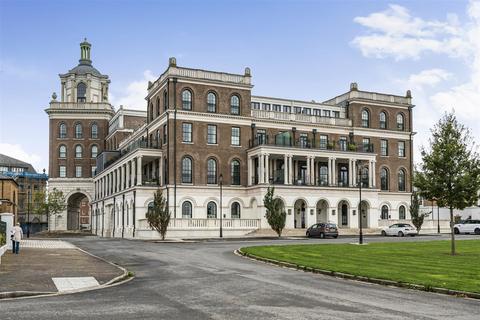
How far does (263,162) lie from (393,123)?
70.6 feet

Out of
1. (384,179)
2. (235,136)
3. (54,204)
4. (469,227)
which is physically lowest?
(469,227)

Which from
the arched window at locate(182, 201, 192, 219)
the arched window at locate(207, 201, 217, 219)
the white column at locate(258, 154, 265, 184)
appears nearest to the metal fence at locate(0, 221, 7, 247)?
the arched window at locate(182, 201, 192, 219)

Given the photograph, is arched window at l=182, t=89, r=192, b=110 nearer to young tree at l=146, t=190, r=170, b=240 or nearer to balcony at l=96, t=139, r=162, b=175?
balcony at l=96, t=139, r=162, b=175

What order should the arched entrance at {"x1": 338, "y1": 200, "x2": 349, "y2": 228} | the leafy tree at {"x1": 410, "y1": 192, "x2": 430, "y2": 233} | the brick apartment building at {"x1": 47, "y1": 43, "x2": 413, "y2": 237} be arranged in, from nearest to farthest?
the brick apartment building at {"x1": 47, "y1": 43, "x2": 413, "y2": 237}
the leafy tree at {"x1": 410, "y1": 192, "x2": 430, "y2": 233}
the arched entrance at {"x1": 338, "y1": 200, "x2": 349, "y2": 228}

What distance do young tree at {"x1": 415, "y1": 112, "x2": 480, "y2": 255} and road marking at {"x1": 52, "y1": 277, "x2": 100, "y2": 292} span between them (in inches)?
711

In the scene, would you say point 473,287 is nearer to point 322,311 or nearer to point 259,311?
point 322,311

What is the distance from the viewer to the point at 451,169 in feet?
95.6

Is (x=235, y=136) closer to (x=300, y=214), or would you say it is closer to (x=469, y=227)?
(x=300, y=214)

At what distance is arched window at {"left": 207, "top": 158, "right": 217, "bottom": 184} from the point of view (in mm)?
61125

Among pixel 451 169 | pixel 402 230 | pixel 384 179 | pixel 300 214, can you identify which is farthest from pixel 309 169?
pixel 451 169

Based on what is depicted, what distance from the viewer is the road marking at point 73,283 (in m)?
16.4

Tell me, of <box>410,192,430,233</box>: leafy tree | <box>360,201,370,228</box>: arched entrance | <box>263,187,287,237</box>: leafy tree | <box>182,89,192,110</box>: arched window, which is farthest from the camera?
<box>360,201,370,228</box>: arched entrance

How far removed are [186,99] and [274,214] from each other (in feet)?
51.1

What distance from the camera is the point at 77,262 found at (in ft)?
80.7
